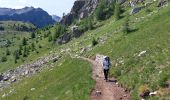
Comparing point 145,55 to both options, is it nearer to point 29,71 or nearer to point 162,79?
point 162,79

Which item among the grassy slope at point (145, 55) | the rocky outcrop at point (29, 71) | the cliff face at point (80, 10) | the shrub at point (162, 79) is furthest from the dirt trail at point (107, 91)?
the cliff face at point (80, 10)

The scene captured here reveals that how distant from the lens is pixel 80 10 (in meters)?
174

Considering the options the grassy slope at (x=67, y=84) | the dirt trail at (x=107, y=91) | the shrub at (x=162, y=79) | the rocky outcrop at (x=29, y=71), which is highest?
the shrub at (x=162, y=79)

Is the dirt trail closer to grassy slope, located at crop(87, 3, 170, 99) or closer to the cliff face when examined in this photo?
grassy slope, located at crop(87, 3, 170, 99)

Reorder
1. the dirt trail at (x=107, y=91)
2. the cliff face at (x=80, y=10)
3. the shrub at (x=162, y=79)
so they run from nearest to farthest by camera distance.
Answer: the shrub at (x=162, y=79), the dirt trail at (x=107, y=91), the cliff face at (x=80, y=10)

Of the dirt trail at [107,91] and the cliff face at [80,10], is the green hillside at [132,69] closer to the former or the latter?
the dirt trail at [107,91]

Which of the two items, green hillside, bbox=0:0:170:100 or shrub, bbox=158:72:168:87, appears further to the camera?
green hillside, bbox=0:0:170:100

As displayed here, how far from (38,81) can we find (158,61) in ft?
95.0

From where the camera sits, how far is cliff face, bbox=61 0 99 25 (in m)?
161

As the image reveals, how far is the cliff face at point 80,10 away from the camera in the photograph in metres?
161

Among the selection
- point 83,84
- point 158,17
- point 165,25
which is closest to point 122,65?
point 83,84

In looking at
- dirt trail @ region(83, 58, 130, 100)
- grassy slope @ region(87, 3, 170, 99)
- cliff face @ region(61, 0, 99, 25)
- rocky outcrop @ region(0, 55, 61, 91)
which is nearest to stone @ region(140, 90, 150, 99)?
grassy slope @ region(87, 3, 170, 99)

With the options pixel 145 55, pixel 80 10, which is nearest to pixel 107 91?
pixel 145 55

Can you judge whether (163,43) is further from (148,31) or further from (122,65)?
(148,31)
